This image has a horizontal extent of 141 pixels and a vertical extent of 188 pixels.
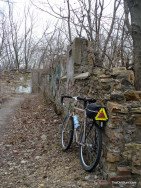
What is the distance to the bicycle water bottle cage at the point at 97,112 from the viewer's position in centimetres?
411

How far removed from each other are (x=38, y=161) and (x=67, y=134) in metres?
1.01

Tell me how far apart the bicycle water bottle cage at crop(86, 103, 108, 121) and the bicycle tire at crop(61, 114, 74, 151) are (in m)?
1.17

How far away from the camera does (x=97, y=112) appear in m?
4.19

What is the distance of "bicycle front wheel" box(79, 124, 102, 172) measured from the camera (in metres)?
4.13

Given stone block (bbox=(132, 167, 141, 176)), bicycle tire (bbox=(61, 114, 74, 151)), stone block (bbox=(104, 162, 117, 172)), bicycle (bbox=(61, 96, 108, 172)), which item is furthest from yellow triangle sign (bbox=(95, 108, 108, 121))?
bicycle tire (bbox=(61, 114, 74, 151))

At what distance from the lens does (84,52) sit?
739cm

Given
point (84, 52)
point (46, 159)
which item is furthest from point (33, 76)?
point (46, 159)

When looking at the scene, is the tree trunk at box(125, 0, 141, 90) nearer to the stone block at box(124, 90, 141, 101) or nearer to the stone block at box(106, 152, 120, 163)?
the stone block at box(124, 90, 141, 101)

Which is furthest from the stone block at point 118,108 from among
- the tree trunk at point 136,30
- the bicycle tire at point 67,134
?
the tree trunk at point 136,30

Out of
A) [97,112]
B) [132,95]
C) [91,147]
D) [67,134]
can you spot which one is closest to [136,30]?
[132,95]

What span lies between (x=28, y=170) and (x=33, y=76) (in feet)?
70.3

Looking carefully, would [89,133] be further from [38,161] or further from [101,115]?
[38,161]

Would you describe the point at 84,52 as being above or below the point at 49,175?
above

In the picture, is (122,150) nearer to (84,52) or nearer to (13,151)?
(13,151)
